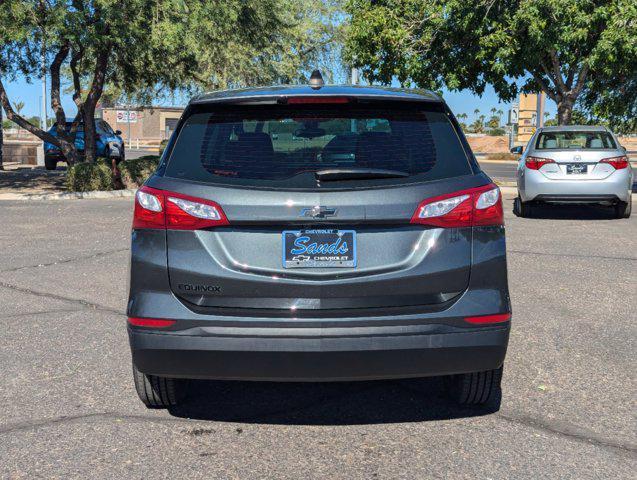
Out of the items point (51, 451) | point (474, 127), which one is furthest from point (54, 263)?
point (474, 127)

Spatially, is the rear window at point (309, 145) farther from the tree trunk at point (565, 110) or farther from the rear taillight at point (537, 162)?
the tree trunk at point (565, 110)

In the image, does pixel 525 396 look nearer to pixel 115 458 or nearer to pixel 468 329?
pixel 468 329

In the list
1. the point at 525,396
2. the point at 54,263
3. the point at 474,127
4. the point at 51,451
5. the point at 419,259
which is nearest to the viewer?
the point at 419,259

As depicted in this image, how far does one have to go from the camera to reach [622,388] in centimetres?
482

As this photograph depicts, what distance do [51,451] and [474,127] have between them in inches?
5069

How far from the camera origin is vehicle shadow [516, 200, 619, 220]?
14844 millimetres

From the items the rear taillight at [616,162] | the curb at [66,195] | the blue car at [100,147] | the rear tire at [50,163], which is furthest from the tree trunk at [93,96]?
the rear taillight at [616,162]

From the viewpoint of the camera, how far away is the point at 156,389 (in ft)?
14.2

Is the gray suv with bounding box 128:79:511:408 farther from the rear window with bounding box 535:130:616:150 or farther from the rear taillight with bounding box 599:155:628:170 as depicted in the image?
the rear window with bounding box 535:130:616:150

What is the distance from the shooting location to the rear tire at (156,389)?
14.1 ft

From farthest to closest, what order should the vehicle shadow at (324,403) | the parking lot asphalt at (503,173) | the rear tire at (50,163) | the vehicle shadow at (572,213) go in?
the rear tire at (50,163) < the parking lot asphalt at (503,173) < the vehicle shadow at (572,213) < the vehicle shadow at (324,403)

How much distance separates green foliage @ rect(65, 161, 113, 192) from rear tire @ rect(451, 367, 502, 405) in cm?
1627

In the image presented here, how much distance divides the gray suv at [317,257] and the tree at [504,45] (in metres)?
15.6

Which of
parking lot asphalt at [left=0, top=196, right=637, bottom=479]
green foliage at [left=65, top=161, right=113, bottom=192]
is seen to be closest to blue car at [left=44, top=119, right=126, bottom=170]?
green foliage at [left=65, top=161, right=113, bottom=192]
